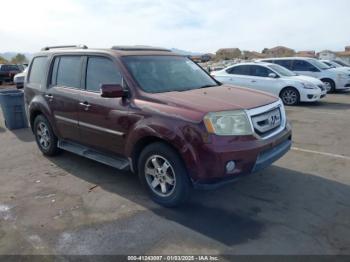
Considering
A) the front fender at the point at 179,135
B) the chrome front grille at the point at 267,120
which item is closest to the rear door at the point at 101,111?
the front fender at the point at 179,135

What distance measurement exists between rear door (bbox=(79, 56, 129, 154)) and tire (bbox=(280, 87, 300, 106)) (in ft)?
27.3

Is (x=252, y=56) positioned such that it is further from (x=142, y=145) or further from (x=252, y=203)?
(x=142, y=145)

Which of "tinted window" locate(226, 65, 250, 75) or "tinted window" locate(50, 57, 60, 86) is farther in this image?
"tinted window" locate(226, 65, 250, 75)

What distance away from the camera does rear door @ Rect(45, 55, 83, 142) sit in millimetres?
5031

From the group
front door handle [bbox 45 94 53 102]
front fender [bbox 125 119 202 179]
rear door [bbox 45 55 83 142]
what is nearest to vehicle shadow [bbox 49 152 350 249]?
front fender [bbox 125 119 202 179]

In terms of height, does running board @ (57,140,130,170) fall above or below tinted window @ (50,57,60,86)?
below

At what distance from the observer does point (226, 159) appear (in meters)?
3.52

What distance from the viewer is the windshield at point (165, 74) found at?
436cm

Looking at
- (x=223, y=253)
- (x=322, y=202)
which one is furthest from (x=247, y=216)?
(x=322, y=202)

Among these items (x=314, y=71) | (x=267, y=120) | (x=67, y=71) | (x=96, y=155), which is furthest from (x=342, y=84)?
(x=96, y=155)

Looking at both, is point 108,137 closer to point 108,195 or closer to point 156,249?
point 108,195

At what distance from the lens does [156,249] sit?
324 cm

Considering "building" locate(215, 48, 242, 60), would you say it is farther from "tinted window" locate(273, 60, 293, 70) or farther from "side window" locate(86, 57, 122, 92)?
"side window" locate(86, 57, 122, 92)

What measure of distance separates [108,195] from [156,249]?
1454mm
